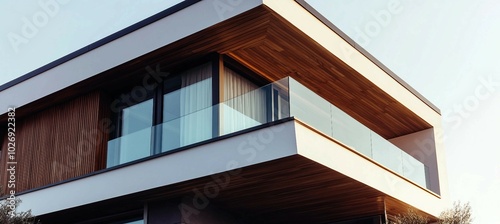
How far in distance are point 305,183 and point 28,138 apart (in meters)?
7.42

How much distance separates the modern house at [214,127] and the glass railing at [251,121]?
1.1 inches

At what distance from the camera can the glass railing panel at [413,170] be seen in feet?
46.0

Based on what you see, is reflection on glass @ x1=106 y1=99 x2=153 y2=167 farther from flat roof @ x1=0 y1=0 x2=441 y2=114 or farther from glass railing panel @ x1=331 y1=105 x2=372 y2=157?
glass railing panel @ x1=331 y1=105 x2=372 y2=157

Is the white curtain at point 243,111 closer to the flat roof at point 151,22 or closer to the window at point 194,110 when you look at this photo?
the window at point 194,110

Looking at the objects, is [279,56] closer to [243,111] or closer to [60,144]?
[243,111]

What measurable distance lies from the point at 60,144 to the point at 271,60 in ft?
17.1

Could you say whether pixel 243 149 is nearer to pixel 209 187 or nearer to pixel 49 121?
pixel 209 187

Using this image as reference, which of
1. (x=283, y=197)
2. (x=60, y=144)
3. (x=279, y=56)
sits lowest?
(x=283, y=197)

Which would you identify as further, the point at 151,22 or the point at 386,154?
the point at 386,154

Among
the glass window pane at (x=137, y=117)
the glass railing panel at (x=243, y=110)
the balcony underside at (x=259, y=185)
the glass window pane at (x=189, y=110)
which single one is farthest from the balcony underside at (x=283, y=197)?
the glass window pane at (x=137, y=117)

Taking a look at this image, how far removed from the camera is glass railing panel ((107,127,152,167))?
38.8 feet

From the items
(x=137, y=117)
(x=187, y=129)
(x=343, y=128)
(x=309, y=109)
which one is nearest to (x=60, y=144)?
(x=137, y=117)

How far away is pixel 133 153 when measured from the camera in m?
12.0

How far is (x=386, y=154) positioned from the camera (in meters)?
13.1
